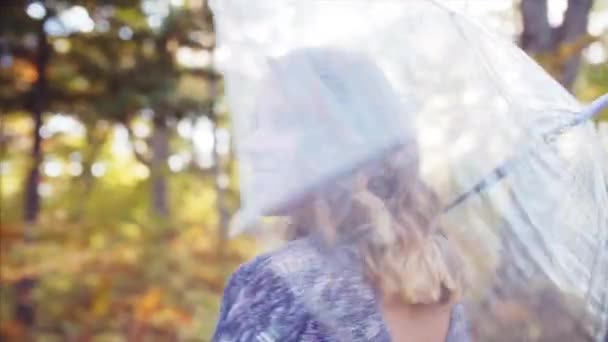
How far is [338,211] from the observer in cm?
144

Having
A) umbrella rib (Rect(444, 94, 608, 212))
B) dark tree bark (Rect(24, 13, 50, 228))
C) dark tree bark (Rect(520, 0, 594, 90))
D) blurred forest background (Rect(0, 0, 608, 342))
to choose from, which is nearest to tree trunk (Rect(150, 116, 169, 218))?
blurred forest background (Rect(0, 0, 608, 342))

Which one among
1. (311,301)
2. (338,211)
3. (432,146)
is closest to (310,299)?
(311,301)

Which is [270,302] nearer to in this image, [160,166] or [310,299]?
[310,299]

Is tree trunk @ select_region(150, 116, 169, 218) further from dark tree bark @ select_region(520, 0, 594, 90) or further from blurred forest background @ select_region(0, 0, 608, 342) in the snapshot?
dark tree bark @ select_region(520, 0, 594, 90)

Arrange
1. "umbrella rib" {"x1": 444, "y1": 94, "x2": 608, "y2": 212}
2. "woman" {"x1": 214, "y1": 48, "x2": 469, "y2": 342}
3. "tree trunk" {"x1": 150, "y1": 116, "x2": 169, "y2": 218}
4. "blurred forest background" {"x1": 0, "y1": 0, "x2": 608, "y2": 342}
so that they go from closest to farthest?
"woman" {"x1": 214, "y1": 48, "x2": 469, "y2": 342}, "umbrella rib" {"x1": 444, "y1": 94, "x2": 608, "y2": 212}, "blurred forest background" {"x1": 0, "y1": 0, "x2": 608, "y2": 342}, "tree trunk" {"x1": 150, "y1": 116, "x2": 169, "y2": 218}

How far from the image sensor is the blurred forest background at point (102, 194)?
6.12 meters

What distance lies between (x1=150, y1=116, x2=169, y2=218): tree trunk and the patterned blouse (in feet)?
17.4

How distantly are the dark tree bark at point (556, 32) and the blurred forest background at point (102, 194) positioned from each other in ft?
8.74

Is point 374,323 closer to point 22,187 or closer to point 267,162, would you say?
point 267,162

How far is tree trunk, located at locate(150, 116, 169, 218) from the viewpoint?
23.5 feet

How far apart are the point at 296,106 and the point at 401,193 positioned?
212mm

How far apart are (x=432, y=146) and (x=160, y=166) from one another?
613 cm

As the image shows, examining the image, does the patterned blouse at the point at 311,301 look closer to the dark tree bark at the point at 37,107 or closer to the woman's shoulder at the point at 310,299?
the woman's shoulder at the point at 310,299

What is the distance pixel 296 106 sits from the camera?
142cm
